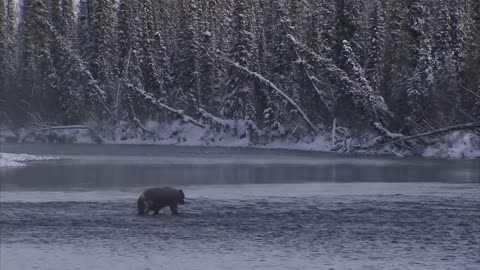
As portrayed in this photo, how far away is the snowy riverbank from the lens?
150 feet

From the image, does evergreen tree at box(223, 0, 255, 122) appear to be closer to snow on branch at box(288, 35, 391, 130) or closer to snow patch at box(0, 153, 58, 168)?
snow on branch at box(288, 35, 391, 130)

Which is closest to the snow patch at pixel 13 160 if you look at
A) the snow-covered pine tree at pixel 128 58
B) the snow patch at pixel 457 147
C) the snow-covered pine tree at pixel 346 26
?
the snow patch at pixel 457 147

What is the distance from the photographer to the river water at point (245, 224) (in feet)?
35.8

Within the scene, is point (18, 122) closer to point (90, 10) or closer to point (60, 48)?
point (60, 48)

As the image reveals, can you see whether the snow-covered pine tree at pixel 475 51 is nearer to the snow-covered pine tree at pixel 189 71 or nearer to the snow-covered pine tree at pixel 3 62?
the snow-covered pine tree at pixel 189 71

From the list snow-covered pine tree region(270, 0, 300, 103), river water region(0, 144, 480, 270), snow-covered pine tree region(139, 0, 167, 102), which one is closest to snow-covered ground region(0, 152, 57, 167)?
river water region(0, 144, 480, 270)

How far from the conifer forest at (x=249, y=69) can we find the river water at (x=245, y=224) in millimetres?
21127

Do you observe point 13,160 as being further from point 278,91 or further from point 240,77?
point 240,77

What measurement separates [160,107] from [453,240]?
56.4 metres

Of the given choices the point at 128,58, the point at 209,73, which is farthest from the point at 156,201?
the point at 128,58

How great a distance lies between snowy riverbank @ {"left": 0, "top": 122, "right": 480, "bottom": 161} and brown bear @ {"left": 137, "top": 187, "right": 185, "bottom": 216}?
3184cm

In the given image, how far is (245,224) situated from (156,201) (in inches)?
99.6

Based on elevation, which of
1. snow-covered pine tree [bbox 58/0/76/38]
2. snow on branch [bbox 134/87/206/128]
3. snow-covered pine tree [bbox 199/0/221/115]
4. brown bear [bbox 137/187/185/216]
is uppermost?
snow-covered pine tree [bbox 58/0/76/38]

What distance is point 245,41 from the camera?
207ft
